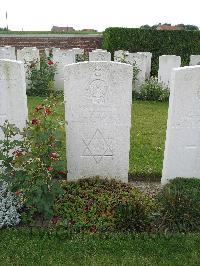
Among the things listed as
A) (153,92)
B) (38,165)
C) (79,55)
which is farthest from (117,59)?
(38,165)

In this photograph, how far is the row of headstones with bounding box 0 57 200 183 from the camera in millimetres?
5137

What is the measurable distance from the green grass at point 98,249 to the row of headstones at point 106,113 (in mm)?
1390

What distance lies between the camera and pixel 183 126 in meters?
5.26

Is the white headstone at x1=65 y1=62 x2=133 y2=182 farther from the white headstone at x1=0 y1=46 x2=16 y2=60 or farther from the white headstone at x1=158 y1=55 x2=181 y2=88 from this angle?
the white headstone at x1=0 y1=46 x2=16 y2=60

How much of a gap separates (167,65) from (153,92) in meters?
0.99

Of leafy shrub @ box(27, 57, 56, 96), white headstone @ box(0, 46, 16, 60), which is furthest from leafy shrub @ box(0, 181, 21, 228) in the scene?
white headstone @ box(0, 46, 16, 60)

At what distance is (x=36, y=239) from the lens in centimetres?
438

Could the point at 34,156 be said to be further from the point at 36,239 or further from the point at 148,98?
Result: the point at 148,98

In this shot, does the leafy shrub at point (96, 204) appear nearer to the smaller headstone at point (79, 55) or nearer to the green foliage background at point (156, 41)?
the smaller headstone at point (79, 55)

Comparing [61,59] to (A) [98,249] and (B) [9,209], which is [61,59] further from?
(A) [98,249]

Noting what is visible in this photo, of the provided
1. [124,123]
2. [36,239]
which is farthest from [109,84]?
[36,239]

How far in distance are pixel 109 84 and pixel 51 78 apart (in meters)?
7.26

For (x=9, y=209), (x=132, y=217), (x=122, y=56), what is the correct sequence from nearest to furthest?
(x=132, y=217) → (x=9, y=209) → (x=122, y=56)

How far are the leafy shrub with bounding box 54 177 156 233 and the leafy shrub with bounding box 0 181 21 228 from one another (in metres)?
0.49
